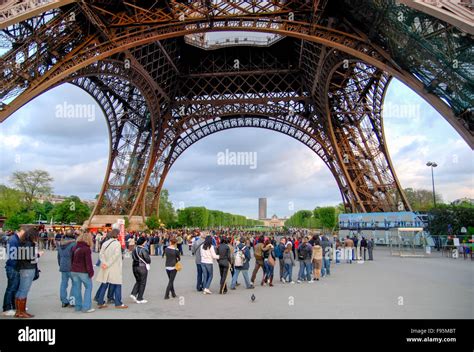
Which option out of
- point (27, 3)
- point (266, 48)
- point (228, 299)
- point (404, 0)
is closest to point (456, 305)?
point (228, 299)

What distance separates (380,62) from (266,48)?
20.6 metres

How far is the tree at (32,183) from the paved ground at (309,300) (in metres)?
50.5

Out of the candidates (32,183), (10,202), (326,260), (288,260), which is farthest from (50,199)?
(288,260)

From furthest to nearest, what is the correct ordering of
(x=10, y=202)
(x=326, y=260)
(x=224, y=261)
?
(x=10, y=202), (x=326, y=260), (x=224, y=261)

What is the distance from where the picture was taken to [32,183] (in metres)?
59.7

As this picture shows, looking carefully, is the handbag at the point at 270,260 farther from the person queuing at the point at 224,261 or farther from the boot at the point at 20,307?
the boot at the point at 20,307

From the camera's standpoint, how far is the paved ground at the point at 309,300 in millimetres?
7969

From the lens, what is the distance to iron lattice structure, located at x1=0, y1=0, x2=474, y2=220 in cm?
1772

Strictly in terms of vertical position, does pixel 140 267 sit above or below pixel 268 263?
above

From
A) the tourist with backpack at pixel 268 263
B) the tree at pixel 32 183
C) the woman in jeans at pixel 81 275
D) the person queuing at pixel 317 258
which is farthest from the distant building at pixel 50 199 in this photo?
the woman in jeans at pixel 81 275

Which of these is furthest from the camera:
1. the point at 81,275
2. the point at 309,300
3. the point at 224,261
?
the point at 224,261

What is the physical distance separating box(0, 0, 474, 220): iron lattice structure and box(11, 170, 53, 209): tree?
75.7 feet

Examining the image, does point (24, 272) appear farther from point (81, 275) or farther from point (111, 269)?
point (111, 269)

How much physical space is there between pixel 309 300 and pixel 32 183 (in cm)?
5989
